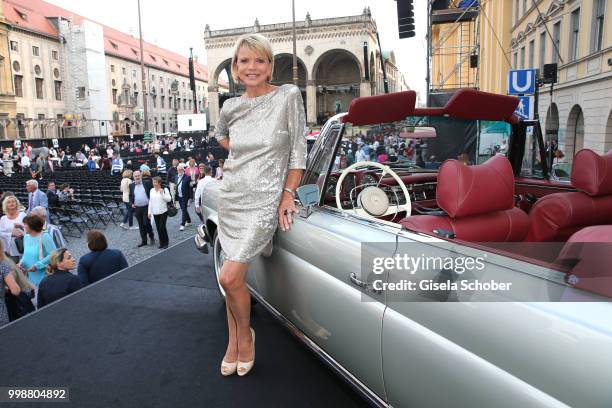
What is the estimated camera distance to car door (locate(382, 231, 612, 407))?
1.37 meters

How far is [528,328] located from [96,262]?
212 inches

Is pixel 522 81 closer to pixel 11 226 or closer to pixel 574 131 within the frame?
pixel 574 131

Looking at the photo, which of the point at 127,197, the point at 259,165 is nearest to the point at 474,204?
the point at 259,165

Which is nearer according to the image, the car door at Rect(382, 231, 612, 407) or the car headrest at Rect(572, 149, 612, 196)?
the car door at Rect(382, 231, 612, 407)

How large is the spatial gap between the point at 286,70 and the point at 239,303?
235 feet

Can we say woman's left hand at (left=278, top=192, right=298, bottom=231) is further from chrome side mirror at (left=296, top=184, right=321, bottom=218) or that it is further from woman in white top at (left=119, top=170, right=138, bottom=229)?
A: woman in white top at (left=119, top=170, right=138, bottom=229)

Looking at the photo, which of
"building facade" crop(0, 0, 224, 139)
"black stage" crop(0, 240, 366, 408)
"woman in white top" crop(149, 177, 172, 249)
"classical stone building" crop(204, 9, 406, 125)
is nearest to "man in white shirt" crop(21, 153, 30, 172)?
"woman in white top" crop(149, 177, 172, 249)

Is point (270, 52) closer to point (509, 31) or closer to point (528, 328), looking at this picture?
point (528, 328)

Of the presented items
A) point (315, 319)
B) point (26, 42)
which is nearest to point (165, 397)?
point (315, 319)

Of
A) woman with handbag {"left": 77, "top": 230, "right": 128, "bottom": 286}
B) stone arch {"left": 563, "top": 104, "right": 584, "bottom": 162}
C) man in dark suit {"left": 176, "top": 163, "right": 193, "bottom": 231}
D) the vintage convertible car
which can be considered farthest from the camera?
stone arch {"left": 563, "top": 104, "right": 584, "bottom": 162}

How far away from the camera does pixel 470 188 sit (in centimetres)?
228

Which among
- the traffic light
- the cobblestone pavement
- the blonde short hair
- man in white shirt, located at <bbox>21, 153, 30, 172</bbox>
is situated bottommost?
the cobblestone pavement

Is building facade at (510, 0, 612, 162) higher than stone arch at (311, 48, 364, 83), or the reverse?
stone arch at (311, 48, 364, 83)

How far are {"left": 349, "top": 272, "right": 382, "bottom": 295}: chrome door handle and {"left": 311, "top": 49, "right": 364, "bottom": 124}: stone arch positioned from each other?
65.0 m
